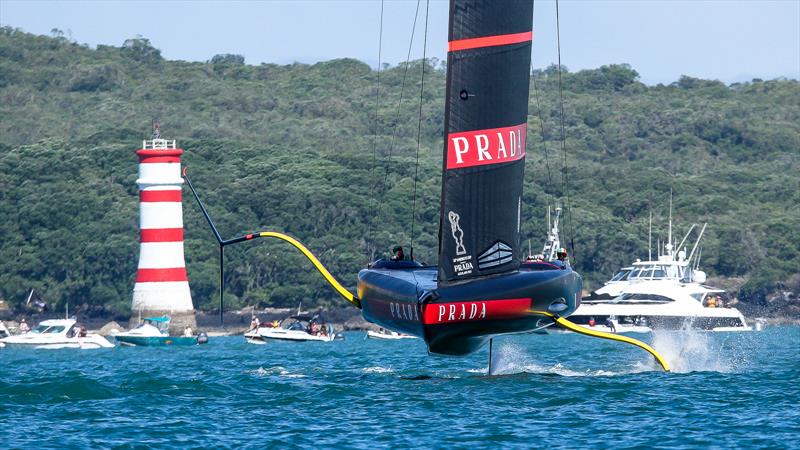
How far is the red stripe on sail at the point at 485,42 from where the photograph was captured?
21609mm

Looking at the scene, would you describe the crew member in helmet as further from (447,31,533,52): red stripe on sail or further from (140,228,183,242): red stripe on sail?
(140,228,183,242): red stripe on sail

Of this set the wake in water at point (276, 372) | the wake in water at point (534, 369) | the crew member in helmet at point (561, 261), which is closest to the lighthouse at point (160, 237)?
the wake in water at point (276, 372)

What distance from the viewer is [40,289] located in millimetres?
78188

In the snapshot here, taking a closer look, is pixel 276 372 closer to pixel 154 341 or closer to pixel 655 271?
pixel 154 341

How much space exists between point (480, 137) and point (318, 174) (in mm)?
69898

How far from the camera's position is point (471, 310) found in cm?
2155

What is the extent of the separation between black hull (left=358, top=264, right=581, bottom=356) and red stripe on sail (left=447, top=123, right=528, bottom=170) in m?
1.75

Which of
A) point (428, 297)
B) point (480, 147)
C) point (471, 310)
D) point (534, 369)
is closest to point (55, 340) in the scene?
point (534, 369)

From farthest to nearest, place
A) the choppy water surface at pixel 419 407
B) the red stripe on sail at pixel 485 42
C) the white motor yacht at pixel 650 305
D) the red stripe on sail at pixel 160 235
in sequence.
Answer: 1. the white motor yacht at pixel 650 305
2. the red stripe on sail at pixel 160 235
3. the red stripe on sail at pixel 485 42
4. the choppy water surface at pixel 419 407

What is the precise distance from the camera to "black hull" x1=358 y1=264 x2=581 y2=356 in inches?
846

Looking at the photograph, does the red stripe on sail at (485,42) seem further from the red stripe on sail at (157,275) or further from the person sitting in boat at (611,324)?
the person sitting in boat at (611,324)

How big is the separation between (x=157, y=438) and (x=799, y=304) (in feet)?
251

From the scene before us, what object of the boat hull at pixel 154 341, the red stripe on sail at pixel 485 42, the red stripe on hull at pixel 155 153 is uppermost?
the red stripe on hull at pixel 155 153

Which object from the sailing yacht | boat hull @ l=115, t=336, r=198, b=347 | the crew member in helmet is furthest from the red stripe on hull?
the crew member in helmet
